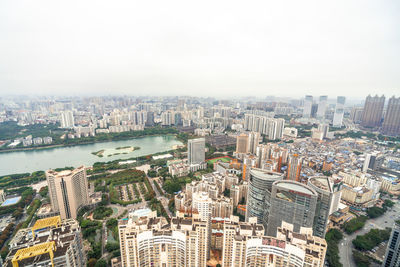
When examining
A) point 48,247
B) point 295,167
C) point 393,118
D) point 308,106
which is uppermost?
point 308,106

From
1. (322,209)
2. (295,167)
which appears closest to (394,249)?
(322,209)

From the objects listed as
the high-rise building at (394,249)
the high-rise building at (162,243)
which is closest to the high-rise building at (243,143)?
the high-rise building at (394,249)

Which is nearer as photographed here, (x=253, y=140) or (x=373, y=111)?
(x=253, y=140)

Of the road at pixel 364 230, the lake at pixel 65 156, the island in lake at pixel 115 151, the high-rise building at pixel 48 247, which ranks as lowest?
the road at pixel 364 230

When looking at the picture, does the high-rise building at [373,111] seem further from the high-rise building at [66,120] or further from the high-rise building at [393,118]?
the high-rise building at [66,120]

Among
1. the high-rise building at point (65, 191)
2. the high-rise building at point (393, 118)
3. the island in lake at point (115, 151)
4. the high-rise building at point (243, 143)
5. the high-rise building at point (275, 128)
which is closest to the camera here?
the high-rise building at point (65, 191)

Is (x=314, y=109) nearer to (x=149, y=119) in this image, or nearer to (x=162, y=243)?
(x=149, y=119)
